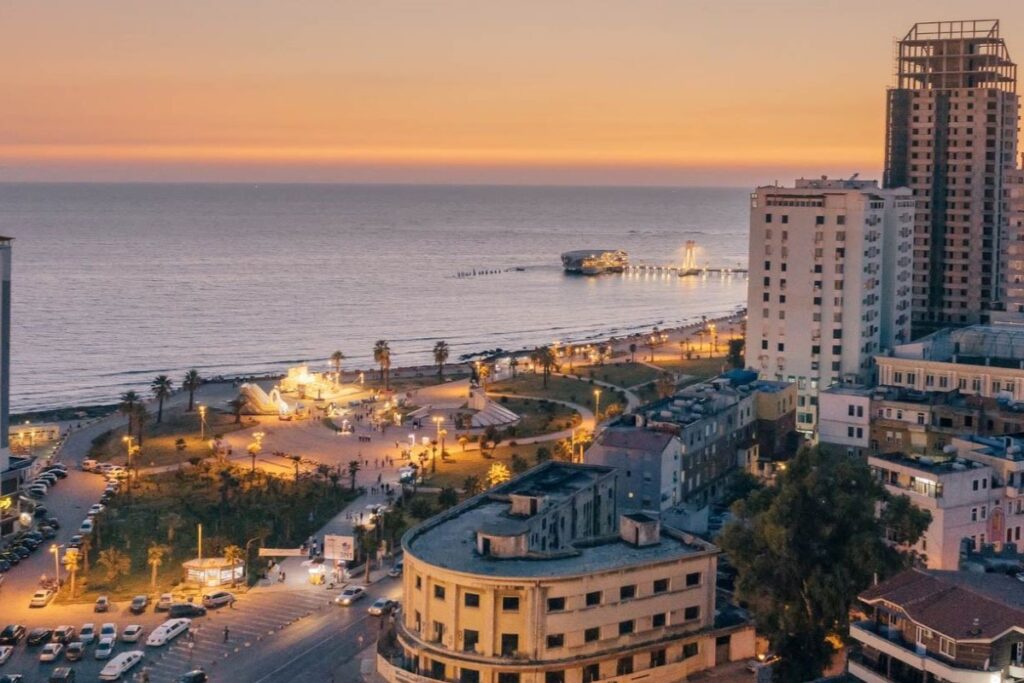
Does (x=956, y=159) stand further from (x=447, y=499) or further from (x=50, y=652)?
(x=50, y=652)

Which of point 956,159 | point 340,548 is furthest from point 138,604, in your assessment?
point 956,159

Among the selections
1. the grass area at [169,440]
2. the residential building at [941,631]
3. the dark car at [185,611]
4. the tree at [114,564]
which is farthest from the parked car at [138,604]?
the residential building at [941,631]

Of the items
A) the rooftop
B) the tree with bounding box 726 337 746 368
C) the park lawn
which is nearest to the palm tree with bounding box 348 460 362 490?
the park lawn

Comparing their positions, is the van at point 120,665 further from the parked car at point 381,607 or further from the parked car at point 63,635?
the parked car at point 381,607

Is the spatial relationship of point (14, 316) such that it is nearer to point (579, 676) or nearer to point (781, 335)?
point (781, 335)

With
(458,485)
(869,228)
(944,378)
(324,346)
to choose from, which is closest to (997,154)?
(869,228)

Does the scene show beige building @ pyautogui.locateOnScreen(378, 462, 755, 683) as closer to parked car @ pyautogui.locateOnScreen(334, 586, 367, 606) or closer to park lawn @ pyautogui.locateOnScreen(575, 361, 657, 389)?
parked car @ pyautogui.locateOnScreen(334, 586, 367, 606)
